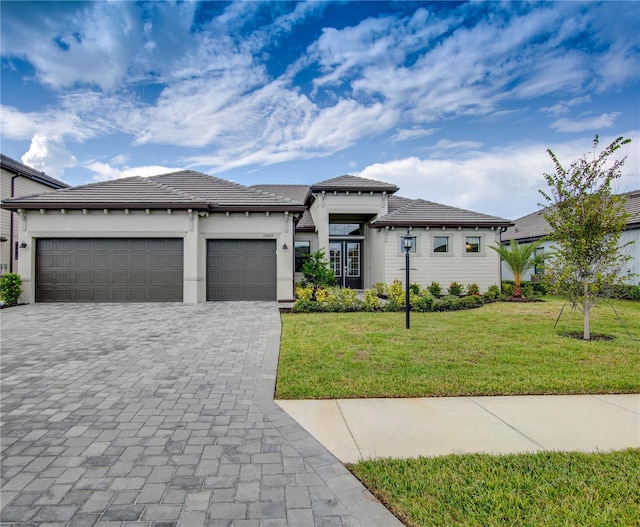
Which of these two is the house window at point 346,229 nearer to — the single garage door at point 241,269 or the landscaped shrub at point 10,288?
the single garage door at point 241,269

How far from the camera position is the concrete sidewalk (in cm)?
321

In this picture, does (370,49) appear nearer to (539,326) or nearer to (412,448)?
(539,326)

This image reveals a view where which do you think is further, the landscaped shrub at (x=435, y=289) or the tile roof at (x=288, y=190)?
the tile roof at (x=288, y=190)

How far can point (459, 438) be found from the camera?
3.36 metres

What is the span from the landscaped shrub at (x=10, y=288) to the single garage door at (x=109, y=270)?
0.69 m

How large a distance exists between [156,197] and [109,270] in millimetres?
3369

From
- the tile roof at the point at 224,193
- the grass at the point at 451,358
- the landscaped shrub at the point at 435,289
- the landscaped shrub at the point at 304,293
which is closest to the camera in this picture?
the grass at the point at 451,358

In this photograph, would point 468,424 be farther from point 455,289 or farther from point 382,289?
point 455,289

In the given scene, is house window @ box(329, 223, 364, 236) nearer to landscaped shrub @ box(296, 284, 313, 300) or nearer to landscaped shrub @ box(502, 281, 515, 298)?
landscaped shrub @ box(296, 284, 313, 300)

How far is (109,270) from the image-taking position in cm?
1334

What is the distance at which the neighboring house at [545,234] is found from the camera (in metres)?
16.1

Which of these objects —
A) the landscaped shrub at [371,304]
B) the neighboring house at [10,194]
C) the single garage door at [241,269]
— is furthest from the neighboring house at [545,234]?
the neighboring house at [10,194]

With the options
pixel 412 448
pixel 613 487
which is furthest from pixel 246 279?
pixel 613 487

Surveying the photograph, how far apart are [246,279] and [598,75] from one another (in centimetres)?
1466
